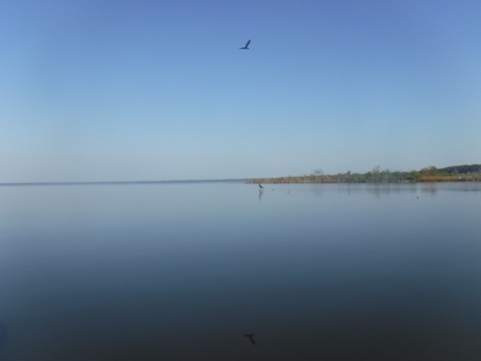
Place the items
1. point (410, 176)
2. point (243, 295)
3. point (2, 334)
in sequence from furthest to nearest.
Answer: point (410, 176), point (243, 295), point (2, 334)

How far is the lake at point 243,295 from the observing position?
4695mm

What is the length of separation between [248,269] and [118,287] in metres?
2.27

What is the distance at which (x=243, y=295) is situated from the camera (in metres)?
6.33

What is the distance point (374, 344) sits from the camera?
466 cm

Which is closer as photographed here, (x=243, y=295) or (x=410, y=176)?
(x=243, y=295)

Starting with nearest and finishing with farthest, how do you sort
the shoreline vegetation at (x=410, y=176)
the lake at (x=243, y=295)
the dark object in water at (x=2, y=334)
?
the lake at (x=243, y=295) < the dark object in water at (x=2, y=334) < the shoreline vegetation at (x=410, y=176)

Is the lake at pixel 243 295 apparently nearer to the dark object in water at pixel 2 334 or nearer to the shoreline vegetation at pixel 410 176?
the dark object in water at pixel 2 334

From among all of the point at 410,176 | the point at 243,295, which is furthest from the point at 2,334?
the point at 410,176

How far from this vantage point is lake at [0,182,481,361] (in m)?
4.70

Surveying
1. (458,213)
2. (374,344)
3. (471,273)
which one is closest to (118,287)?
(374,344)

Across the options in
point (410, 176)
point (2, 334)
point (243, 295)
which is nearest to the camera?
point (2, 334)

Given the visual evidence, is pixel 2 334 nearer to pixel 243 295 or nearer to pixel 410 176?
pixel 243 295

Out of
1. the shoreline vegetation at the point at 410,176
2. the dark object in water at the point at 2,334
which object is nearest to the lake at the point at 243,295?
the dark object in water at the point at 2,334

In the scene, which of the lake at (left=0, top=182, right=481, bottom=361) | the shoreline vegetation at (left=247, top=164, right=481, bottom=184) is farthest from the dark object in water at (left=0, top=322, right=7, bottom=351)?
the shoreline vegetation at (left=247, top=164, right=481, bottom=184)
